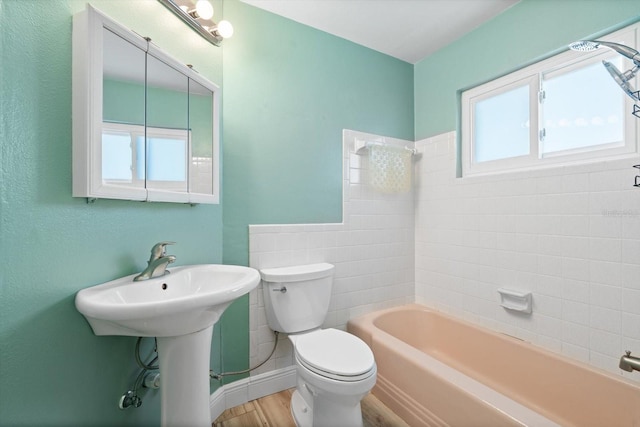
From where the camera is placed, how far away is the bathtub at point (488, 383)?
114 centimetres

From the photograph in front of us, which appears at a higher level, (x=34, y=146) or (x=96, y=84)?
(x=96, y=84)

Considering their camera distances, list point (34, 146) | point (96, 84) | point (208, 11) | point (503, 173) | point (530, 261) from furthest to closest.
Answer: point (503, 173) → point (530, 261) → point (208, 11) → point (96, 84) → point (34, 146)

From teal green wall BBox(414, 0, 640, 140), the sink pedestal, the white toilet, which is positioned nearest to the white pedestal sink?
the sink pedestal

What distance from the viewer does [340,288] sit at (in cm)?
196

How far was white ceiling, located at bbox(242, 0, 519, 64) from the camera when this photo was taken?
1656mm

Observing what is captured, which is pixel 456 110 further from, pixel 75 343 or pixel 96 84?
pixel 75 343

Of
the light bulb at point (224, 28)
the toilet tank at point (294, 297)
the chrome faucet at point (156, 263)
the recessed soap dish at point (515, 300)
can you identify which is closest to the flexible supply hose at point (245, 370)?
the toilet tank at point (294, 297)

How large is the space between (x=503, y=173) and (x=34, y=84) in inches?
87.9

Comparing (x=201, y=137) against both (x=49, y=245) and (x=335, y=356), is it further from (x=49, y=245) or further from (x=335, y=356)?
(x=335, y=356)

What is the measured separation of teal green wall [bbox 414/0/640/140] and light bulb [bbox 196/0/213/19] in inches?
66.9

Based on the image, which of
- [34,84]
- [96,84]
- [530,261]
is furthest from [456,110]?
[34,84]

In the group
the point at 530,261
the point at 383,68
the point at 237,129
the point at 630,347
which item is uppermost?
the point at 383,68

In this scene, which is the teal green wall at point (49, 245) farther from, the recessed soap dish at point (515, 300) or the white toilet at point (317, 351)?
the recessed soap dish at point (515, 300)

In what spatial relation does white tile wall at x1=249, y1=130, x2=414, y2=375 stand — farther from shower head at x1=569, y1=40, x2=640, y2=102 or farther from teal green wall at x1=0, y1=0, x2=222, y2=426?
shower head at x1=569, y1=40, x2=640, y2=102
